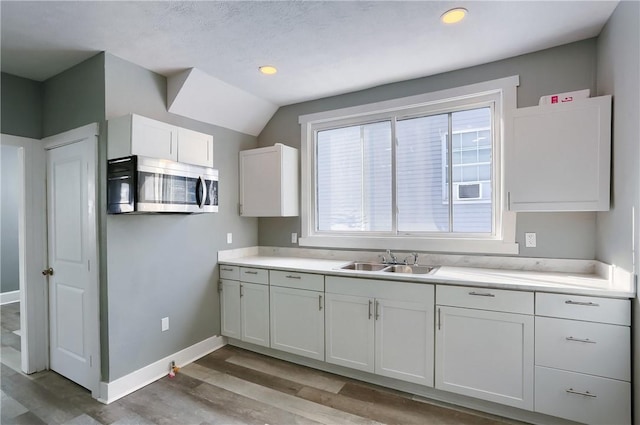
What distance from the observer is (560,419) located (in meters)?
2.08

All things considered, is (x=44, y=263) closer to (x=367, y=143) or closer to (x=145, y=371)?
(x=145, y=371)

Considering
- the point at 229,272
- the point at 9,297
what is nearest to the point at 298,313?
the point at 229,272

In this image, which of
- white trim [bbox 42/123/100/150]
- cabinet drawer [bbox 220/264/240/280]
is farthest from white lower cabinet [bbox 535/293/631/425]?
white trim [bbox 42/123/100/150]

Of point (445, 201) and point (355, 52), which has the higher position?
point (355, 52)

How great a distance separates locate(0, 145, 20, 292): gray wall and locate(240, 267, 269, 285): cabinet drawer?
4532 millimetres

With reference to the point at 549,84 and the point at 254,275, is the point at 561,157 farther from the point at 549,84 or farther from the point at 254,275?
the point at 254,275

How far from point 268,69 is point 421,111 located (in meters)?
1.50

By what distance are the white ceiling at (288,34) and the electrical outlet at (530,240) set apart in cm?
148

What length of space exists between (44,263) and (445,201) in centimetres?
375

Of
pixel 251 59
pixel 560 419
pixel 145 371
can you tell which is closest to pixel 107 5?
pixel 251 59

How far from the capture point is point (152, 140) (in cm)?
249

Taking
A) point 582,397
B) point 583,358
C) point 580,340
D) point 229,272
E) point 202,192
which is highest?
point 202,192

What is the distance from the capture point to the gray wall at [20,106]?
270 cm

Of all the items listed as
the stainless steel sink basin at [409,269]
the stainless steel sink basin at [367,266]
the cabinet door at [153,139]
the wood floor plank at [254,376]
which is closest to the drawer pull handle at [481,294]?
the stainless steel sink basin at [409,269]
